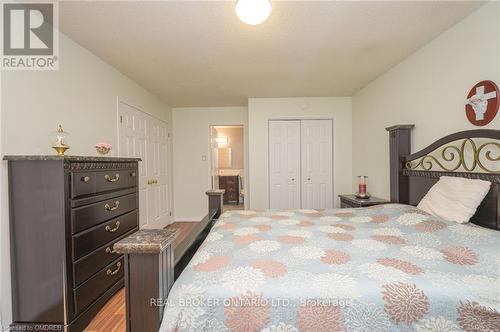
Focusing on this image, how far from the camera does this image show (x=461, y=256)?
114 cm

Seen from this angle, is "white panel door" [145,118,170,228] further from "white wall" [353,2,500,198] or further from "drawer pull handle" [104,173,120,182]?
"white wall" [353,2,500,198]

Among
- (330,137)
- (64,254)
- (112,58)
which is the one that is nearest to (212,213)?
(64,254)

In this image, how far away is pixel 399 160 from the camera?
2.44m

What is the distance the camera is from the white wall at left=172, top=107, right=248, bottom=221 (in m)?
4.75

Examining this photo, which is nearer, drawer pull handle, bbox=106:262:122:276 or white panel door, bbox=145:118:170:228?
drawer pull handle, bbox=106:262:122:276

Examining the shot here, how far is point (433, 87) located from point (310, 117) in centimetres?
207

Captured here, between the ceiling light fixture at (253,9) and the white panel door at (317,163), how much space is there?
2.91 m

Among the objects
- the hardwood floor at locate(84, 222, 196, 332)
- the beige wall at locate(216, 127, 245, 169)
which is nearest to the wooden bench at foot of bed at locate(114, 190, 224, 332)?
the hardwood floor at locate(84, 222, 196, 332)

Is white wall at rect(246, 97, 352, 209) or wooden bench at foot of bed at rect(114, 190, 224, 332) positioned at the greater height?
white wall at rect(246, 97, 352, 209)

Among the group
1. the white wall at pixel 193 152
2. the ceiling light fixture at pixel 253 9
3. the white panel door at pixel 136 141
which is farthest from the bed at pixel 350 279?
the white wall at pixel 193 152

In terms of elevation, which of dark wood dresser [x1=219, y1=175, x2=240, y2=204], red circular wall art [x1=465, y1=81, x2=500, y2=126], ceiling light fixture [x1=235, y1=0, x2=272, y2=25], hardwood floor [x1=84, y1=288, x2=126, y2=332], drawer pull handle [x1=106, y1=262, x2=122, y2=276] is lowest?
hardwood floor [x1=84, y1=288, x2=126, y2=332]

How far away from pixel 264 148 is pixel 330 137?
4.04 feet

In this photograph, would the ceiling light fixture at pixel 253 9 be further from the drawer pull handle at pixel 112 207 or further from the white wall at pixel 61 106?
the drawer pull handle at pixel 112 207

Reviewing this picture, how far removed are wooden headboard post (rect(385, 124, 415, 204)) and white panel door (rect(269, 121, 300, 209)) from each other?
184cm
